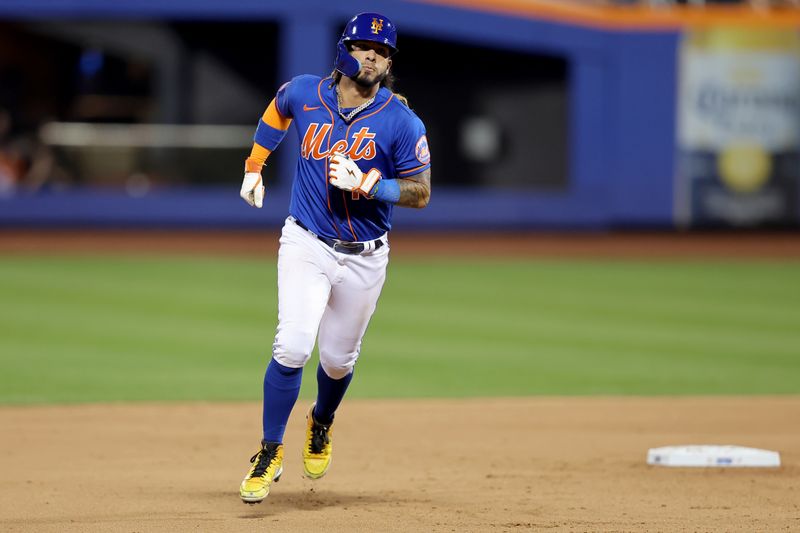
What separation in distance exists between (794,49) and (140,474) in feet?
62.4

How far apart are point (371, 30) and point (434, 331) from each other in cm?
663

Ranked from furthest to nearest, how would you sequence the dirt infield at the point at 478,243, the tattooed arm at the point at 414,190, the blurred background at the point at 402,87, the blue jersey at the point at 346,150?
1. the blurred background at the point at 402,87
2. the dirt infield at the point at 478,243
3. the blue jersey at the point at 346,150
4. the tattooed arm at the point at 414,190

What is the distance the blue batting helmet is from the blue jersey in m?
0.28

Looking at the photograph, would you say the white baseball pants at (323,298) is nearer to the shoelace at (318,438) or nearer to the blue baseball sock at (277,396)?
the blue baseball sock at (277,396)

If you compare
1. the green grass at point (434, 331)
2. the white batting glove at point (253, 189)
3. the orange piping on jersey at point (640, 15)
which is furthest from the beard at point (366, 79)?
the orange piping on jersey at point (640, 15)

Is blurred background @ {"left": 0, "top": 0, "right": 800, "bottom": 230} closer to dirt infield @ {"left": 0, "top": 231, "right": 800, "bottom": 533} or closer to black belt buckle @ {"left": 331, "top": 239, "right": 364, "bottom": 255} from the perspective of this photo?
dirt infield @ {"left": 0, "top": 231, "right": 800, "bottom": 533}

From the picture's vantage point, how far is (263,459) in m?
5.66

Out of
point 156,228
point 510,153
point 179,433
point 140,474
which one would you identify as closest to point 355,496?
point 140,474

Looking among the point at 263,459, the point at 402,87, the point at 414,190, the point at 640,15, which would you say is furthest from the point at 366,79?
the point at 402,87

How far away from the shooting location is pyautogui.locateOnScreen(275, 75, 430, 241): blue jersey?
5742mm

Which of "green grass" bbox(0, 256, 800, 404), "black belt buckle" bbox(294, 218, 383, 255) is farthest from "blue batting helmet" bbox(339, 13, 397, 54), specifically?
"green grass" bbox(0, 256, 800, 404)

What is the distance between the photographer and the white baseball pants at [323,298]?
18.5ft

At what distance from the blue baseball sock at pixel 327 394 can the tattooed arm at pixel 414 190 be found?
995 mm

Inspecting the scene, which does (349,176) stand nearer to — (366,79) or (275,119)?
(366,79)
